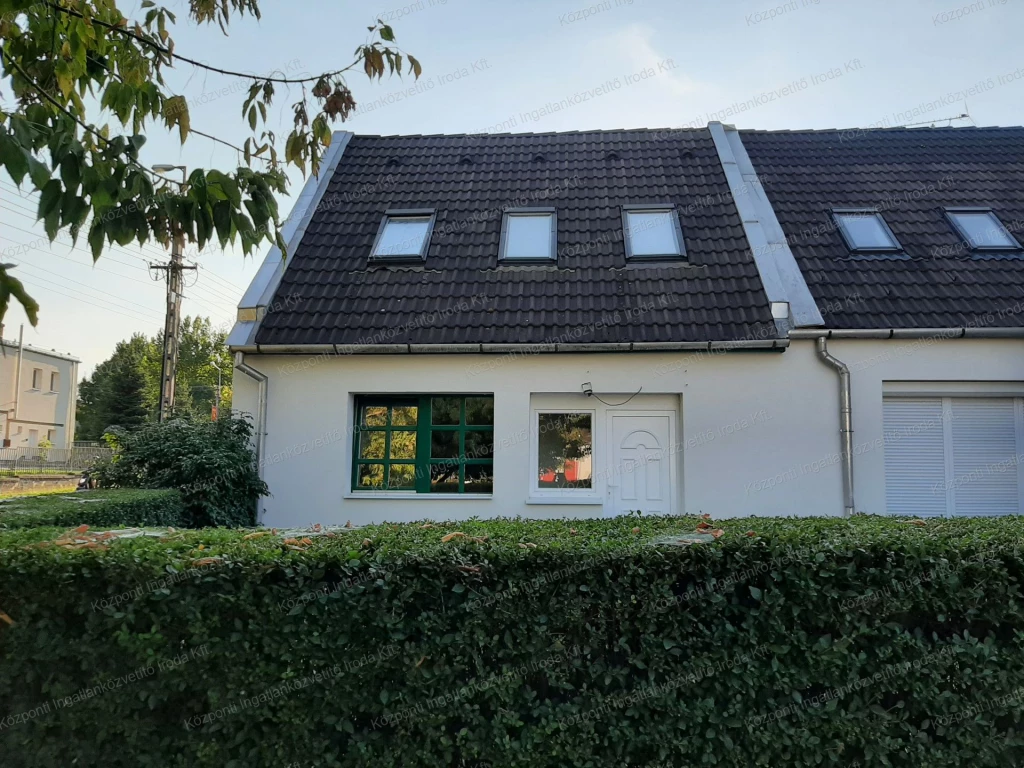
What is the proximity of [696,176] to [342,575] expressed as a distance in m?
9.94

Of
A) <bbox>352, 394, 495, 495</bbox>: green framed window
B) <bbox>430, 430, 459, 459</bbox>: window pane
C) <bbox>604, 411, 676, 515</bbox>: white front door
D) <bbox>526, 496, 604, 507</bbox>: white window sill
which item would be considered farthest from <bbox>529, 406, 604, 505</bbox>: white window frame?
<bbox>430, 430, 459, 459</bbox>: window pane

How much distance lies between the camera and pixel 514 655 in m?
3.22

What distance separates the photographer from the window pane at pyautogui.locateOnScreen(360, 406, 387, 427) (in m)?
8.79

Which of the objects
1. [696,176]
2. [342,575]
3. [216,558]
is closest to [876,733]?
[342,575]

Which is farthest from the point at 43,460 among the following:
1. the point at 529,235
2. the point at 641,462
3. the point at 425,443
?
the point at 641,462

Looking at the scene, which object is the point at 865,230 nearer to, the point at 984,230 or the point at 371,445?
the point at 984,230

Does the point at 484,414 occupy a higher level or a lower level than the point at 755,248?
lower

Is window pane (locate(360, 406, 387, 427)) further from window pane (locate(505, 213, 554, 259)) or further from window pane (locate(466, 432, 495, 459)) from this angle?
window pane (locate(505, 213, 554, 259))

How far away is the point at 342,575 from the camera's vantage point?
320cm

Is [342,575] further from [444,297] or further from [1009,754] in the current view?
[444,297]

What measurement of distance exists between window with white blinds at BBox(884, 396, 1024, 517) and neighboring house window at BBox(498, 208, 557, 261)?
5241 mm

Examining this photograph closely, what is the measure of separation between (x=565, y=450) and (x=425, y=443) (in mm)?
1903

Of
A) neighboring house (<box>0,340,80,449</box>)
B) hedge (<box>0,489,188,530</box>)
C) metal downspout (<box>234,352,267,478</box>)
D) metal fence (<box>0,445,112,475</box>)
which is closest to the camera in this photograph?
hedge (<box>0,489,188,530</box>)

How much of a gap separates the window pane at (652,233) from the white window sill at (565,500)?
12.3ft
